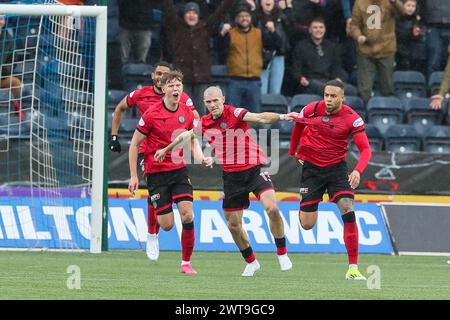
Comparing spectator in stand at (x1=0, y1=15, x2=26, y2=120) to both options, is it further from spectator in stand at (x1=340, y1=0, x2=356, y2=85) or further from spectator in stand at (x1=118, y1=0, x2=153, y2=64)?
spectator in stand at (x1=340, y1=0, x2=356, y2=85)

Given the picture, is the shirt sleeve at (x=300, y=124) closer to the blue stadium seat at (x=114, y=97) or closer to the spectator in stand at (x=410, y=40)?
the blue stadium seat at (x=114, y=97)

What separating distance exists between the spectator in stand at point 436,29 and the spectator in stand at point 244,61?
11.7ft

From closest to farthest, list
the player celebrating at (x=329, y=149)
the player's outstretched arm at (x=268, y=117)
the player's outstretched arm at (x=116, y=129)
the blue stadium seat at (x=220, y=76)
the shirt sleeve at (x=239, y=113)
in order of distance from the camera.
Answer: the player's outstretched arm at (x=268, y=117), the player celebrating at (x=329, y=149), the shirt sleeve at (x=239, y=113), the player's outstretched arm at (x=116, y=129), the blue stadium seat at (x=220, y=76)

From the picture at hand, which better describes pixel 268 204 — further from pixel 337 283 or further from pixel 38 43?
pixel 38 43

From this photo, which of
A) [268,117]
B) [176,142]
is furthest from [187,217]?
[268,117]

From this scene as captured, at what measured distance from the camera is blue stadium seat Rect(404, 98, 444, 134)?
21.7m

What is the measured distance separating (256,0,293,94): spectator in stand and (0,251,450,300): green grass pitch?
3994 millimetres

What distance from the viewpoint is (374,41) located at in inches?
Result: 824

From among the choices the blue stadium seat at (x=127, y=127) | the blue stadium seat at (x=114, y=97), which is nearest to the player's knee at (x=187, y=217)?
the blue stadium seat at (x=127, y=127)

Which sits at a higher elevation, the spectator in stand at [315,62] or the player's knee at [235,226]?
the spectator in stand at [315,62]

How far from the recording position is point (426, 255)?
18.6m

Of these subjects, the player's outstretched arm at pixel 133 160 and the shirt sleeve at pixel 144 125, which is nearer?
the player's outstretched arm at pixel 133 160

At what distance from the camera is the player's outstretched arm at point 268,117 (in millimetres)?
13296
